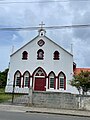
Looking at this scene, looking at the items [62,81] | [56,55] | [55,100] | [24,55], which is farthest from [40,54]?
[55,100]

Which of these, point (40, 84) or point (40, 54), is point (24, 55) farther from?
point (40, 84)

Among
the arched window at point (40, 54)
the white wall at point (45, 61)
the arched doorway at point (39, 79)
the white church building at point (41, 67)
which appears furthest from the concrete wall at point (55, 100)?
the arched window at point (40, 54)

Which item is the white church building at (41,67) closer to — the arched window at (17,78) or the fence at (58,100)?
the arched window at (17,78)

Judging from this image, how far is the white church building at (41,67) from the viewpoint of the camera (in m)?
39.1

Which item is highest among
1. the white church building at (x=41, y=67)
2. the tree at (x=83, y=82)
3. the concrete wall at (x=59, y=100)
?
the white church building at (x=41, y=67)

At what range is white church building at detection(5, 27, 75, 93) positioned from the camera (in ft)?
128

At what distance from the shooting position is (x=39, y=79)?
3981cm

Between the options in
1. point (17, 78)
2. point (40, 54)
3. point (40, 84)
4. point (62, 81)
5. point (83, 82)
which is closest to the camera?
point (83, 82)

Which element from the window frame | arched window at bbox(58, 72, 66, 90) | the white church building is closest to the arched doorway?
the white church building

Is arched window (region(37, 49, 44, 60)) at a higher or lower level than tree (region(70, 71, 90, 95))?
higher

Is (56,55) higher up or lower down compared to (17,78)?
higher up

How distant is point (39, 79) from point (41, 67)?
1875 millimetres

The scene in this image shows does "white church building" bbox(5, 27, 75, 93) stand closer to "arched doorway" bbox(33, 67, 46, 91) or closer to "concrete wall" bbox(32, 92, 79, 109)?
"arched doorway" bbox(33, 67, 46, 91)

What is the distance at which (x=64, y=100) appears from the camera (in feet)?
79.3
